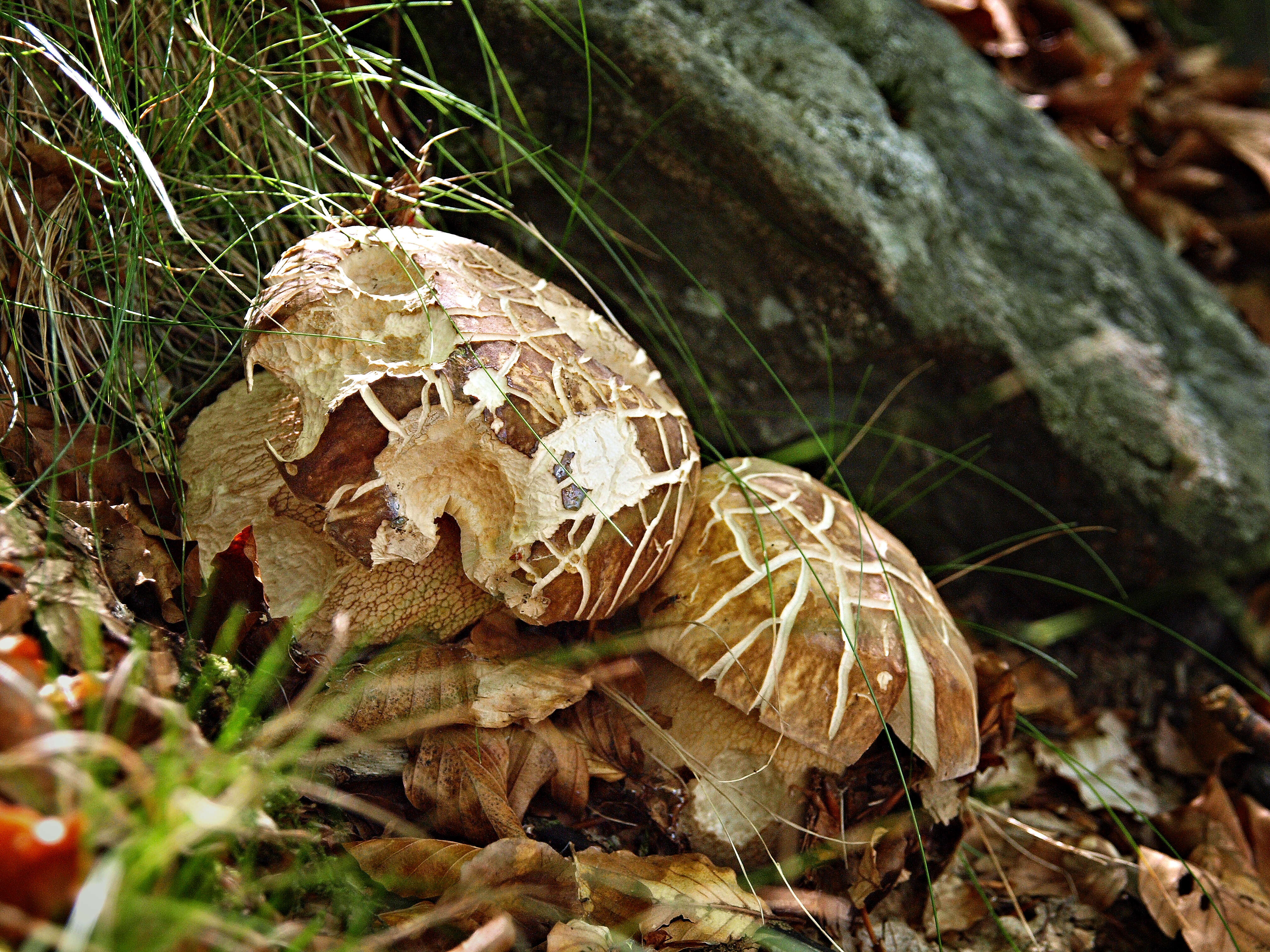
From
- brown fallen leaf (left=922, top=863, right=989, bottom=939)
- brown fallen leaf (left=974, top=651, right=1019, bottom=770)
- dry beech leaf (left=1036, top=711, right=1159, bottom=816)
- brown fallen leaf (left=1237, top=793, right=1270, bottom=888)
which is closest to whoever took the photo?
brown fallen leaf (left=922, top=863, right=989, bottom=939)

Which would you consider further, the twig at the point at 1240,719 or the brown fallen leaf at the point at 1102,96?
the brown fallen leaf at the point at 1102,96

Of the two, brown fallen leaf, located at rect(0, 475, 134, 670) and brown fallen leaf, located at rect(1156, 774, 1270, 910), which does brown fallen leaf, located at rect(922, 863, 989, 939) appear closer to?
brown fallen leaf, located at rect(1156, 774, 1270, 910)

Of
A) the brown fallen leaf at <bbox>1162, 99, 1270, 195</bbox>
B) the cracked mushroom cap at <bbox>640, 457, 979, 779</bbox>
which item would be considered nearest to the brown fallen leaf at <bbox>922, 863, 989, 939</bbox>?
the cracked mushroom cap at <bbox>640, 457, 979, 779</bbox>

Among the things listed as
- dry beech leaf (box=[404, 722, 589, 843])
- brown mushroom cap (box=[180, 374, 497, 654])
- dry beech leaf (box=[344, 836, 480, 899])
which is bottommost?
dry beech leaf (box=[404, 722, 589, 843])

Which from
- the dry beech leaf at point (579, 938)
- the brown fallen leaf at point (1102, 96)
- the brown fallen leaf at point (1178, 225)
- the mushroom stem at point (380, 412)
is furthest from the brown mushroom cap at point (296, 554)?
the brown fallen leaf at point (1102, 96)

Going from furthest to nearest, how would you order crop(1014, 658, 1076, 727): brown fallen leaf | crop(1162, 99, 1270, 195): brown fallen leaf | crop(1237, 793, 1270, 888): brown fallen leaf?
crop(1162, 99, 1270, 195): brown fallen leaf, crop(1014, 658, 1076, 727): brown fallen leaf, crop(1237, 793, 1270, 888): brown fallen leaf

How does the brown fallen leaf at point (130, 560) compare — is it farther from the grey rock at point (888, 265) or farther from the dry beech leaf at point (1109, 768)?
the dry beech leaf at point (1109, 768)

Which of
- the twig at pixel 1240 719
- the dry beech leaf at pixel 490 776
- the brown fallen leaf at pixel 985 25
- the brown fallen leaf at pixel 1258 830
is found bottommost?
the brown fallen leaf at pixel 1258 830
